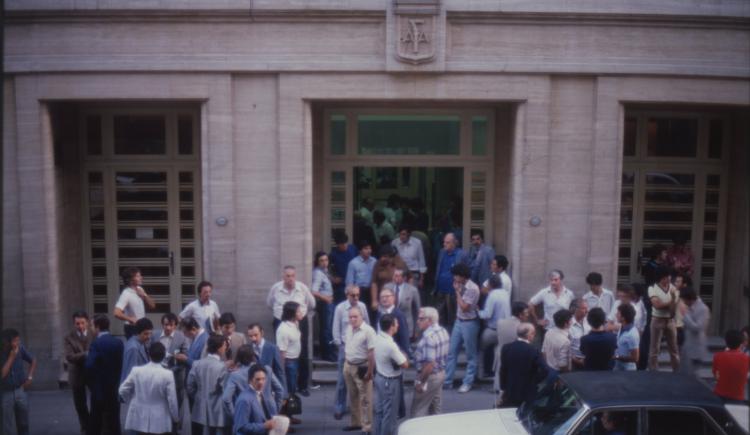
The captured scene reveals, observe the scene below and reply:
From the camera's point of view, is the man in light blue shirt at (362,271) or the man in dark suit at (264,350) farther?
the man in light blue shirt at (362,271)

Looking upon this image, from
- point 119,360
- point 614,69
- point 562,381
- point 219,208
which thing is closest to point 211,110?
point 219,208

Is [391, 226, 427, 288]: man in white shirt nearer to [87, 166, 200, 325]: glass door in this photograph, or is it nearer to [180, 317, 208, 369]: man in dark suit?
[87, 166, 200, 325]: glass door

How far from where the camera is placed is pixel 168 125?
12.8 metres

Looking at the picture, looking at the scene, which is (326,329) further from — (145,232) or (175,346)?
(145,232)

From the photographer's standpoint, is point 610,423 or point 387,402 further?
point 387,402

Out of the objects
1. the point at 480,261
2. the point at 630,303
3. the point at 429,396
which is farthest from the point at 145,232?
the point at 630,303

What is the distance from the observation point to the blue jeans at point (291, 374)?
992 centimetres

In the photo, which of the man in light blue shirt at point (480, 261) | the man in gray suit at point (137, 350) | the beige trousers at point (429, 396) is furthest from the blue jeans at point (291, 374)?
the man in light blue shirt at point (480, 261)

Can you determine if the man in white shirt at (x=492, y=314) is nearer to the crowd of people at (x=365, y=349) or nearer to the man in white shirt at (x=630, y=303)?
the crowd of people at (x=365, y=349)

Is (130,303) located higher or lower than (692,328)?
higher

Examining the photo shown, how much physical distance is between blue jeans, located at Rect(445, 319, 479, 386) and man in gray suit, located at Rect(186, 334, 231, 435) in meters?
3.73

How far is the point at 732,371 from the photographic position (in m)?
7.57

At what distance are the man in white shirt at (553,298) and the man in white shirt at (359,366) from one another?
2.65m

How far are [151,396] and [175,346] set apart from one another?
1000mm
